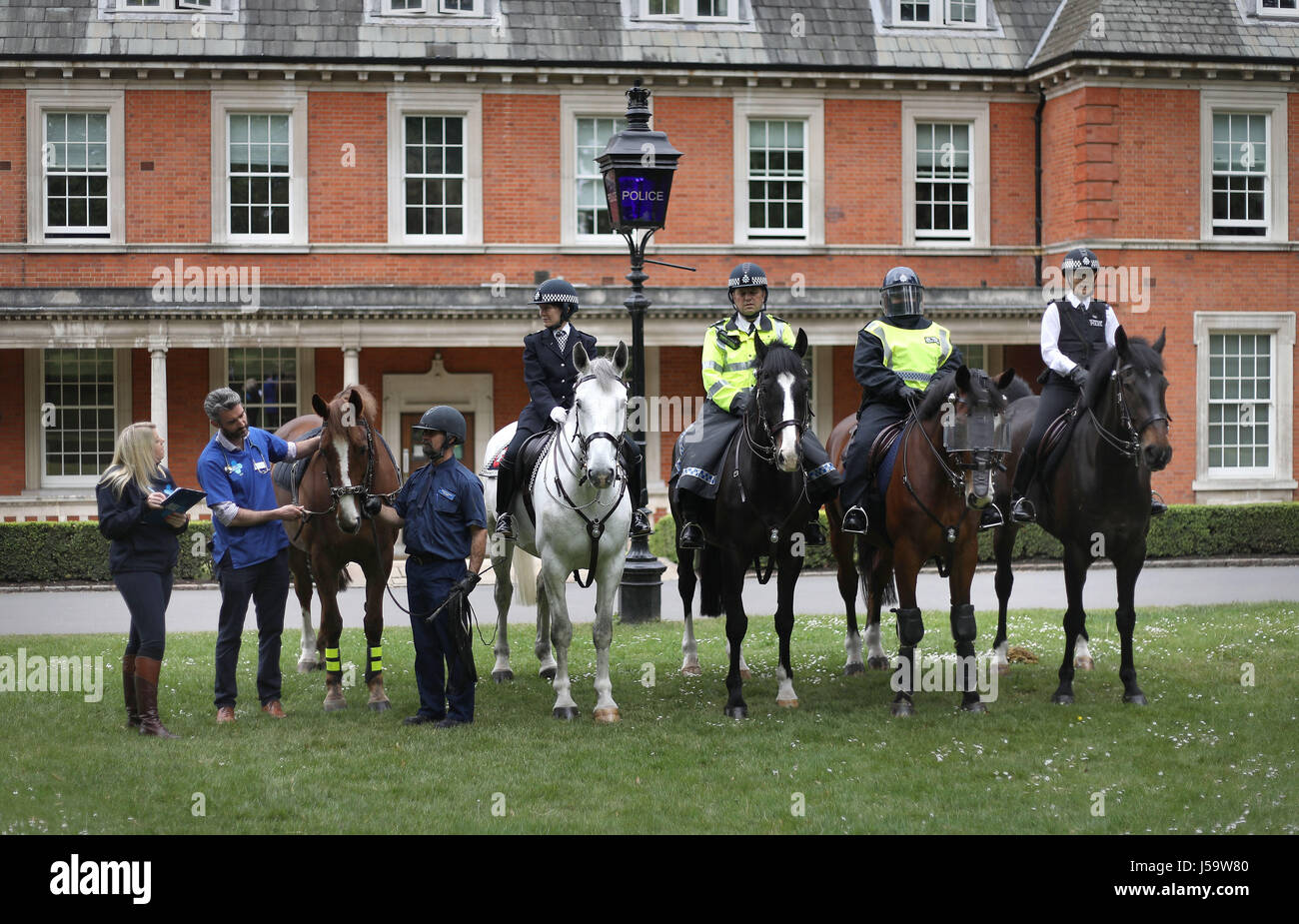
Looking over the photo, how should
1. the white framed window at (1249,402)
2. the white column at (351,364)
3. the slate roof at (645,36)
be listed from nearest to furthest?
the white column at (351,364)
the slate roof at (645,36)
the white framed window at (1249,402)

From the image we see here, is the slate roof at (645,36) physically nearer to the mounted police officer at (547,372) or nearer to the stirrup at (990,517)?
the mounted police officer at (547,372)

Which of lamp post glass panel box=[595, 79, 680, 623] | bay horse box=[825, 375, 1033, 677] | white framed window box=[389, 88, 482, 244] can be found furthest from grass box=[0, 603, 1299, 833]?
white framed window box=[389, 88, 482, 244]

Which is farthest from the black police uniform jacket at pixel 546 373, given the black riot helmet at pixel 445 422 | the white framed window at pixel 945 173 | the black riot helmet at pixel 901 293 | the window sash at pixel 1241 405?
the window sash at pixel 1241 405

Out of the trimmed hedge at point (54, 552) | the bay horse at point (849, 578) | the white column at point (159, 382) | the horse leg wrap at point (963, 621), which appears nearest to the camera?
the horse leg wrap at point (963, 621)

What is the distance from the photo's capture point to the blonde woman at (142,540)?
345 inches

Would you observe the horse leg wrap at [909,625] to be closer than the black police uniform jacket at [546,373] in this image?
Yes

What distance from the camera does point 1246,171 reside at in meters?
24.4

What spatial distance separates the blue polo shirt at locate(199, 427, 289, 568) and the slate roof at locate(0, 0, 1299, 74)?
50.3 ft

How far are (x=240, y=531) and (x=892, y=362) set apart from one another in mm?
4767

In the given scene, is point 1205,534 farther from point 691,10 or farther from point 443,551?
point 443,551

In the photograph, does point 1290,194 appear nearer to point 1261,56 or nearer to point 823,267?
point 1261,56

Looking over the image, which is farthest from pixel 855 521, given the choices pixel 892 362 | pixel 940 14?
pixel 940 14

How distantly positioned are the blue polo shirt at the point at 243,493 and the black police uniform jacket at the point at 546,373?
1.95 metres

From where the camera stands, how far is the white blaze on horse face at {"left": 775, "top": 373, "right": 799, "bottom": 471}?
884cm
